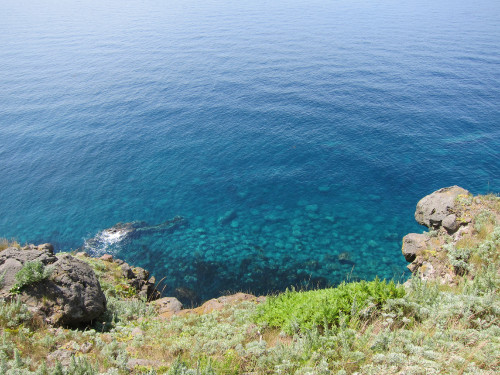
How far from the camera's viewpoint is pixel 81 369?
9.62 meters

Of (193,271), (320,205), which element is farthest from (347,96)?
(193,271)

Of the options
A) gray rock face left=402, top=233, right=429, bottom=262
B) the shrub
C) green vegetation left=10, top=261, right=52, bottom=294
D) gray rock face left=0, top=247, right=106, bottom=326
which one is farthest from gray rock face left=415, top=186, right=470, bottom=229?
green vegetation left=10, top=261, right=52, bottom=294

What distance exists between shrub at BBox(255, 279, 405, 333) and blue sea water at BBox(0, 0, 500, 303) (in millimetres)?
18370

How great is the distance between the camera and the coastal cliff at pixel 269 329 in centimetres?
896

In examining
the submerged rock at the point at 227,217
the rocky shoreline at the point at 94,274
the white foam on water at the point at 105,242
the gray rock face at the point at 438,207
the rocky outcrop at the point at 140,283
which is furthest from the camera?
A: the submerged rock at the point at 227,217

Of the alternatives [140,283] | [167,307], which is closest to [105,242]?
[140,283]

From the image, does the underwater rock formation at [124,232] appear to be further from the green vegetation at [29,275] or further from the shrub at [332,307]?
the shrub at [332,307]

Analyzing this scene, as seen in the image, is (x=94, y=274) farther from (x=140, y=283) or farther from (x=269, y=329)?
(x=269, y=329)

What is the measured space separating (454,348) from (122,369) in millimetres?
9696

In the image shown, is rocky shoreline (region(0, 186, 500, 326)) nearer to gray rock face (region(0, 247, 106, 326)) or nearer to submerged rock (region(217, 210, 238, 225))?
gray rock face (region(0, 247, 106, 326))

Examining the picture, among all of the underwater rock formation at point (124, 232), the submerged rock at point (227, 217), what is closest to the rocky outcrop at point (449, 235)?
the submerged rock at point (227, 217)

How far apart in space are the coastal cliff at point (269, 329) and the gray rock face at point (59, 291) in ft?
0.15

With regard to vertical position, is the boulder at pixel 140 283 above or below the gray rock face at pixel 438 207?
below

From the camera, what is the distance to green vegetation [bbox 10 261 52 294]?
48.5 ft
